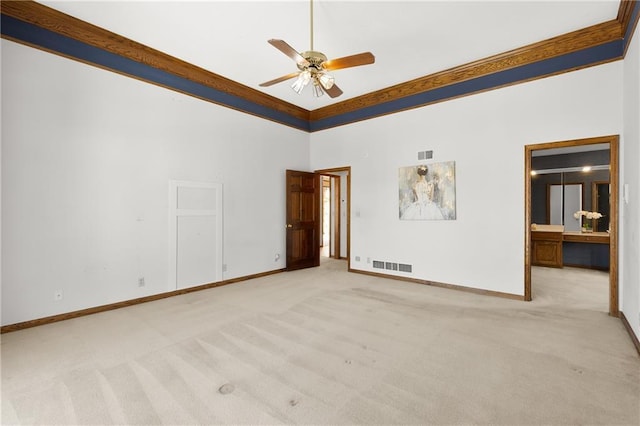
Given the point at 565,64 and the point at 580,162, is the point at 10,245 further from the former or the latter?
the point at 580,162

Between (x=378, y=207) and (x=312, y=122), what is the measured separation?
2639 millimetres

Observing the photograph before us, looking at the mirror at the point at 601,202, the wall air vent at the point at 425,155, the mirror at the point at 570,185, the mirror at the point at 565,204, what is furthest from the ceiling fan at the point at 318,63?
the mirror at the point at 601,202

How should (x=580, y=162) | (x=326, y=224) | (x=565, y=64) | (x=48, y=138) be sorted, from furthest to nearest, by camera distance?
1. (x=326, y=224)
2. (x=580, y=162)
3. (x=565, y=64)
4. (x=48, y=138)

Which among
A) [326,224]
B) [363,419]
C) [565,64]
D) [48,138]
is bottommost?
[363,419]

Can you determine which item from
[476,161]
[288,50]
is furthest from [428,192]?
[288,50]

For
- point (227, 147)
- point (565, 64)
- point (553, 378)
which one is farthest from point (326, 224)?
point (553, 378)

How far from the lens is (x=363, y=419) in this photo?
184 cm

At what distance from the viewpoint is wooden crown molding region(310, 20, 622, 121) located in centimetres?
367

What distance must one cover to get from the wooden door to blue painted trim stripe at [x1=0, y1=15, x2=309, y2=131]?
5.52ft

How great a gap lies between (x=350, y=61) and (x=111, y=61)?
3213 millimetres

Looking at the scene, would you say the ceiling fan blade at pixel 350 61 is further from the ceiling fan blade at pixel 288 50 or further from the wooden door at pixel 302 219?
the wooden door at pixel 302 219

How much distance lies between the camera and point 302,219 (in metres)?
6.59

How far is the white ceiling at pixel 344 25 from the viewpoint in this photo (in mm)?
3275

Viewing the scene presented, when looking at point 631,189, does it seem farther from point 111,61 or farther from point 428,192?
point 111,61
